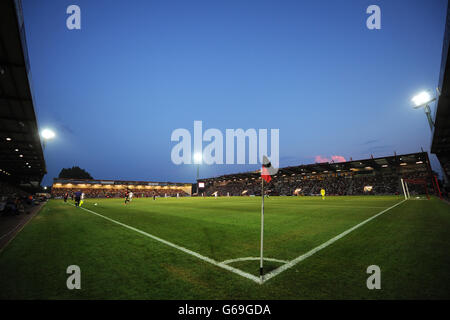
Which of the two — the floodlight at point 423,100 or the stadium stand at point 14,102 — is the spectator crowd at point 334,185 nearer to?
the floodlight at point 423,100

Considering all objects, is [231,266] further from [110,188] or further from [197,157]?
[110,188]

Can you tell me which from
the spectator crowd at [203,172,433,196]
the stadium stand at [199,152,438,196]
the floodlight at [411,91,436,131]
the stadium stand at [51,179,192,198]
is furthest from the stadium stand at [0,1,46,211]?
the spectator crowd at [203,172,433,196]

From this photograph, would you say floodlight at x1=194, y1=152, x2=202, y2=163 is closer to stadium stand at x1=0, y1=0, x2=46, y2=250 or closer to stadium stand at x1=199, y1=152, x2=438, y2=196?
stadium stand at x1=199, y1=152, x2=438, y2=196

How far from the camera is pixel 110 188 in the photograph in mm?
76000

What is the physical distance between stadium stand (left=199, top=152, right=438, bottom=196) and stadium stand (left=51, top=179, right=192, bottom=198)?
37442 millimetres

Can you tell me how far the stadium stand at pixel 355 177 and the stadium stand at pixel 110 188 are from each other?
37.4 m

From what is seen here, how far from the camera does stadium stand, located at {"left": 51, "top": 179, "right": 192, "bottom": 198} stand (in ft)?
217

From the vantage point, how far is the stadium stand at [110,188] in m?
66.2

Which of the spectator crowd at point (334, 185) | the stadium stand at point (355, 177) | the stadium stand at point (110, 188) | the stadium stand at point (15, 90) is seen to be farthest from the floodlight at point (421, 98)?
the stadium stand at point (110, 188)

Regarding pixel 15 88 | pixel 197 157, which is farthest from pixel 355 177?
pixel 15 88
